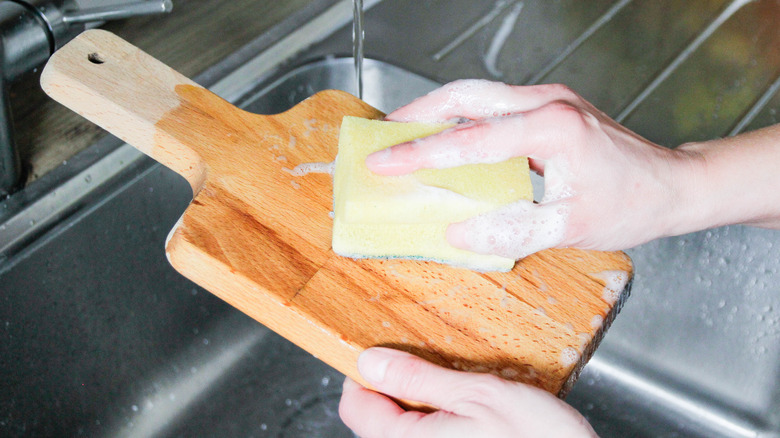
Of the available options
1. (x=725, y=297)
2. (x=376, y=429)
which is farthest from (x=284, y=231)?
(x=725, y=297)

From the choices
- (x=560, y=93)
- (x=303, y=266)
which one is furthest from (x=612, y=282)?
(x=303, y=266)

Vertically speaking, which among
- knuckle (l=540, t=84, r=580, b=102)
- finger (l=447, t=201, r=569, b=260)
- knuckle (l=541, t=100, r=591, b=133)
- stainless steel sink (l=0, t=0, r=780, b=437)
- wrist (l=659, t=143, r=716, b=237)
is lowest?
stainless steel sink (l=0, t=0, r=780, b=437)

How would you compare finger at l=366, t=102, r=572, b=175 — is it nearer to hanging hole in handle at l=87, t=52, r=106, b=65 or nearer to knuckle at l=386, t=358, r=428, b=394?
knuckle at l=386, t=358, r=428, b=394

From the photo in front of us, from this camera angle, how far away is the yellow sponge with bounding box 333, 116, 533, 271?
71cm

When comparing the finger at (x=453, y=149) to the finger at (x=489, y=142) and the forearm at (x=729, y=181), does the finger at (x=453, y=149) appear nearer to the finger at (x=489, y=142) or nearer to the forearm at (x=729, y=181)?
the finger at (x=489, y=142)

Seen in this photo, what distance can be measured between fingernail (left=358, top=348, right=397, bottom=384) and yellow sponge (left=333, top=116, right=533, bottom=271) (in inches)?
4.9

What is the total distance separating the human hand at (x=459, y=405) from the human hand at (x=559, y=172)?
0.15 m

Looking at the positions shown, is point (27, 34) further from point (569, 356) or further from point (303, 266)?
point (569, 356)

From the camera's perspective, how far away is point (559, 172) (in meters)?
0.73

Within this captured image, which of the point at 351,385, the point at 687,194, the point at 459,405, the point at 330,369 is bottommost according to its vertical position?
the point at 330,369

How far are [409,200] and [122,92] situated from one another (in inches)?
14.6

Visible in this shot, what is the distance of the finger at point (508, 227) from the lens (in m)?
0.72

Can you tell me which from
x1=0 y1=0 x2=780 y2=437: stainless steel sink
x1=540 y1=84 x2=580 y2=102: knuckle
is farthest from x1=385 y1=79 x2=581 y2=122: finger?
x1=0 y1=0 x2=780 y2=437: stainless steel sink

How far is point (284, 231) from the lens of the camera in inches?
30.1
